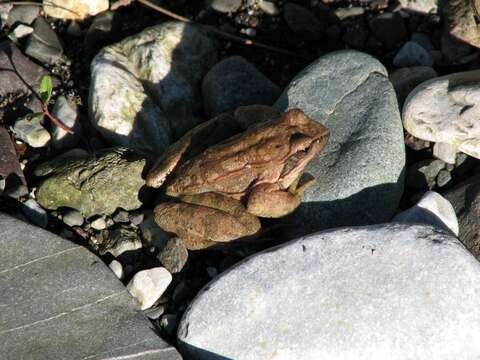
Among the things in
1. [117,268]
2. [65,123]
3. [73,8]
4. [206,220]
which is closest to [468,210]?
[206,220]

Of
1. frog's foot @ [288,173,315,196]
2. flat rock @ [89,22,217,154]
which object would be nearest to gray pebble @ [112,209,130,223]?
flat rock @ [89,22,217,154]

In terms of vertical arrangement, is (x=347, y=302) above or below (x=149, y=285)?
above

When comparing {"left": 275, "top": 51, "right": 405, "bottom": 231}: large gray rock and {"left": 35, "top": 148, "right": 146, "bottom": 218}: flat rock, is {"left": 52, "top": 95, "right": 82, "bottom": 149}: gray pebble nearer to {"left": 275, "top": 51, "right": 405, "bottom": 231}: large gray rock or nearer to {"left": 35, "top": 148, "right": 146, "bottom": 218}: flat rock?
{"left": 35, "top": 148, "right": 146, "bottom": 218}: flat rock

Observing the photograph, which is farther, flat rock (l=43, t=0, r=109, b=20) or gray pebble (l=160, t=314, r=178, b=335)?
flat rock (l=43, t=0, r=109, b=20)

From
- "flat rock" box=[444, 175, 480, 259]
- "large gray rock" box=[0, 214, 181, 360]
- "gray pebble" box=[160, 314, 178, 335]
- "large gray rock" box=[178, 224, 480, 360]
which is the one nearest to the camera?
"large gray rock" box=[178, 224, 480, 360]

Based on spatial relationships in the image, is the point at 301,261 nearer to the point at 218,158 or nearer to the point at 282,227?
the point at 282,227

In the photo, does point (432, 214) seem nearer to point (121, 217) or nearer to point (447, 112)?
point (447, 112)

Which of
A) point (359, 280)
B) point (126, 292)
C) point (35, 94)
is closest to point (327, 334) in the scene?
point (359, 280)

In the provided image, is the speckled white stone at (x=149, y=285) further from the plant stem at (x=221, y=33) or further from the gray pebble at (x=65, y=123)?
the plant stem at (x=221, y=33)
